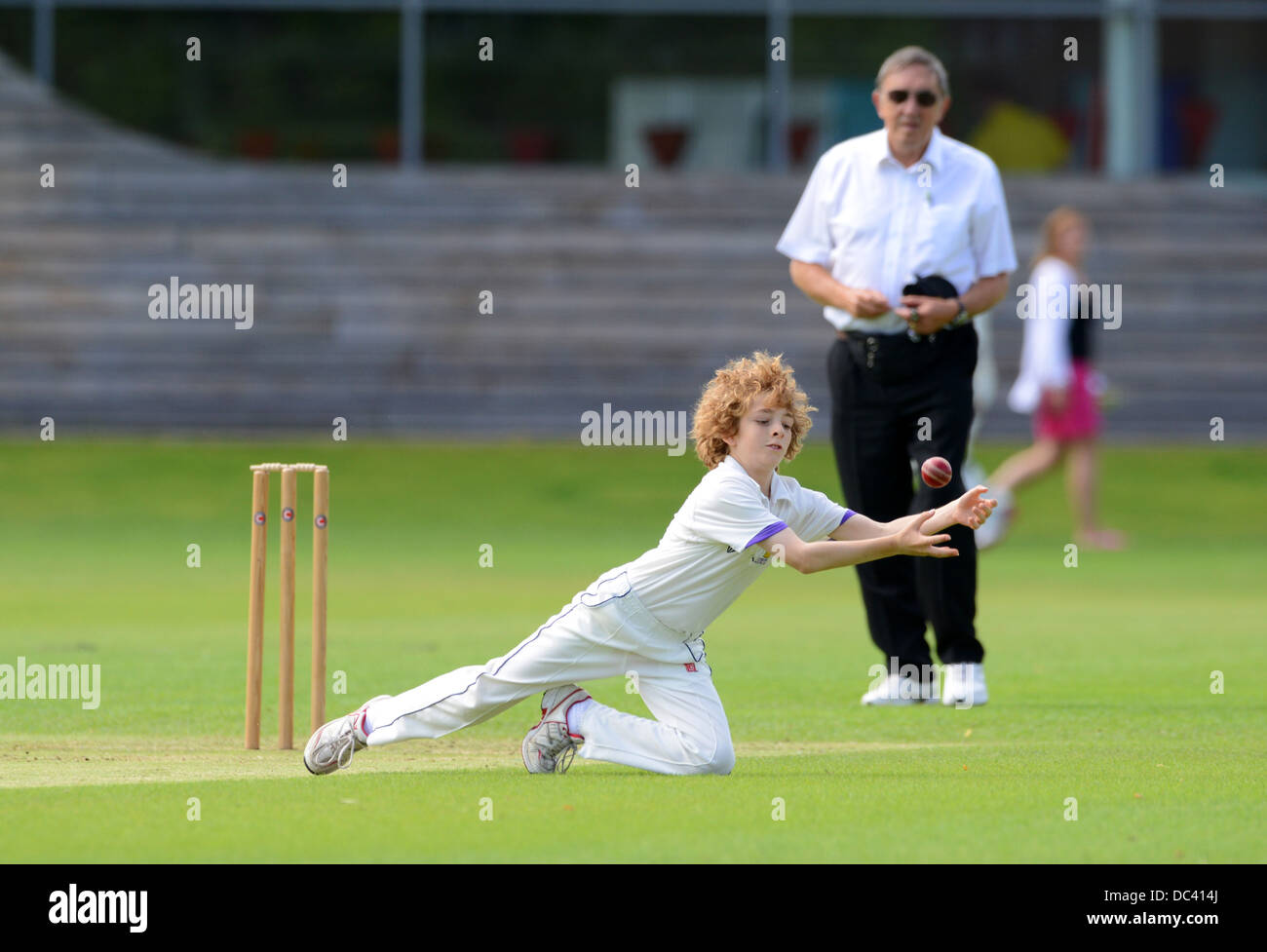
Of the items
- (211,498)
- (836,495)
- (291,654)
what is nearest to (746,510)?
(291,654)

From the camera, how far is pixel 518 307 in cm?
2208

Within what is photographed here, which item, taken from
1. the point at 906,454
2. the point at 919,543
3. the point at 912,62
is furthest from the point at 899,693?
the point at 912,62

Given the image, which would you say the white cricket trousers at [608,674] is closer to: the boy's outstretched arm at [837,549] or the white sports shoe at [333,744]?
the white sports shoe at [333,744]

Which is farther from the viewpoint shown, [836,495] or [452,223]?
[452,223]

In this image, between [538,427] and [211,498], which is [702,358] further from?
[211,498]

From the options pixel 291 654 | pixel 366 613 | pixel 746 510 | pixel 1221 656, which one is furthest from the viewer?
pixel 366 613

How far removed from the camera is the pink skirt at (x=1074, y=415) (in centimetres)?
1580

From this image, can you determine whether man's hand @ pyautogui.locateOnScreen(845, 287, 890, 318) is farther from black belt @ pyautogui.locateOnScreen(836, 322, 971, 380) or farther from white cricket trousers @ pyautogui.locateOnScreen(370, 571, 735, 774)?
white cricket trousers @ pyautogui.locateOnScreen(370, 571, 735, 774)

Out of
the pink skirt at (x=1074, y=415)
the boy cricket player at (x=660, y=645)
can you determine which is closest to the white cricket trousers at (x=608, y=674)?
the boy cricket player at (x=660, y=645)

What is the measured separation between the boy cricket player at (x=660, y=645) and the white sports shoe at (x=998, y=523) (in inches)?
339

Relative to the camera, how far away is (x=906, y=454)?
862cm

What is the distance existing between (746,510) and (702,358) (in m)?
15.4

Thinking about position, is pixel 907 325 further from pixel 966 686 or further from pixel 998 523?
pixel 998 523

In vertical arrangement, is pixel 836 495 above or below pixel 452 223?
below
